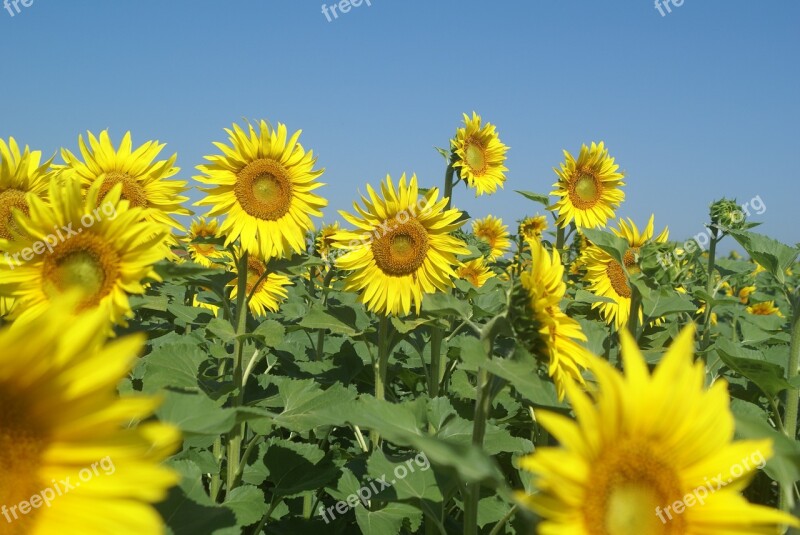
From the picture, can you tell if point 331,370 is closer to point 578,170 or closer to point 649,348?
point 649,348

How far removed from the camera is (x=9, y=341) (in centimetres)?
117

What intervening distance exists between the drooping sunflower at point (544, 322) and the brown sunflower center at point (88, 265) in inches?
53.4

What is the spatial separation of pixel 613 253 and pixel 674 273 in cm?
54

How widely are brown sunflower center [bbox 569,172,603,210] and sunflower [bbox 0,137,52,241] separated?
4897mm

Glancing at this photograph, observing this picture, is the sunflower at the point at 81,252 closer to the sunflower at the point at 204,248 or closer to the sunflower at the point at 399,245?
the sunflower at the point at 399,245

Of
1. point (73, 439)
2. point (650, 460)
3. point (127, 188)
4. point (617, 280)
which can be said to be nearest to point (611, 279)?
point (617, 280)

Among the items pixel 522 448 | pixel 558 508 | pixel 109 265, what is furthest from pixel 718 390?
pixel 109 265

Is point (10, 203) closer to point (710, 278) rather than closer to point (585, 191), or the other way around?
point (710, 278)

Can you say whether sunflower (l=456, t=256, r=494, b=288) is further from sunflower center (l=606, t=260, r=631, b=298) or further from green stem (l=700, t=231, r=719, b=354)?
green stem (l=700, t=231, r=719, b=354)

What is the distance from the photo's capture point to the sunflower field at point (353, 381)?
1.28 m

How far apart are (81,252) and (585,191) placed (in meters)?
5.44

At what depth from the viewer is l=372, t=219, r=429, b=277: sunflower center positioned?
13.7 ft

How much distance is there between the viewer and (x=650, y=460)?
4.93ft

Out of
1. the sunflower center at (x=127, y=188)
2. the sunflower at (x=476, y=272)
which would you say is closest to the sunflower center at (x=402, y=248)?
the sunflower center at (x=127, y=188)
